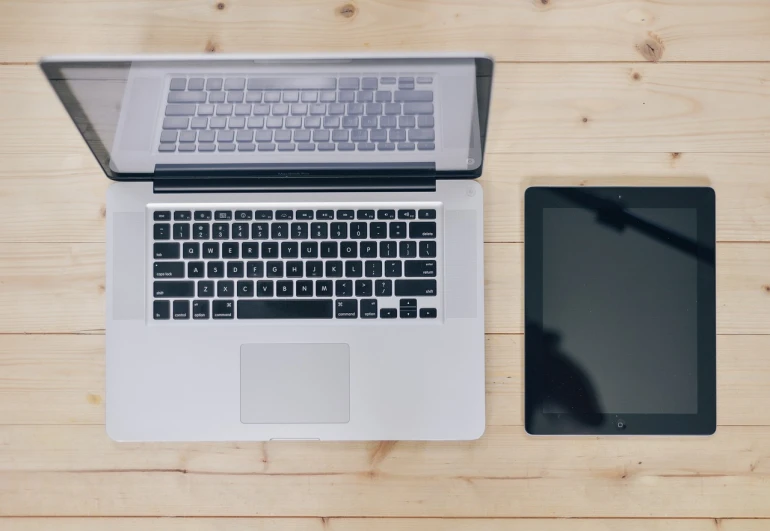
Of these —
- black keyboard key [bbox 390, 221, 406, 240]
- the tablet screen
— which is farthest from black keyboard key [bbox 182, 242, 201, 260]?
the tablet screen

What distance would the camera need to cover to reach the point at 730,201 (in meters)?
0.71

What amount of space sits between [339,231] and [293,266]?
7 cm

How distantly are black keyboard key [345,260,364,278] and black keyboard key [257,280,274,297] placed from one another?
0.31ft

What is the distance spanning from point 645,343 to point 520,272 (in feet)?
0.57

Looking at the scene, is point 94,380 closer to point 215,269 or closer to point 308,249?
point 215,269

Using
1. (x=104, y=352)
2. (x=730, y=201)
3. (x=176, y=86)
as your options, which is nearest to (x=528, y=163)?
(x=730, y=201)

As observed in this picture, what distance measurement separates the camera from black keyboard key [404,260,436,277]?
2.18 ft

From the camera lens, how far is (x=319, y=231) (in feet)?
2.20

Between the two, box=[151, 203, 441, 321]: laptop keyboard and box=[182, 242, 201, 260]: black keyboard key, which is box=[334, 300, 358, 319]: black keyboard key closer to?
box=[151, 203, 441, 321]: laptop keyboard

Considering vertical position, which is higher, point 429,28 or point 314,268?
point 429,28

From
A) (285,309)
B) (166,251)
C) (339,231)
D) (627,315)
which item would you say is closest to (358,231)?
(339,231)

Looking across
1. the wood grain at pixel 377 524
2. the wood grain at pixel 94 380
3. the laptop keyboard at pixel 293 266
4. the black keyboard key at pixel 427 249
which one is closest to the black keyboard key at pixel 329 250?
the laptop keyboard at pixel 293 266

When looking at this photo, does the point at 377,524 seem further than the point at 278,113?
Yes

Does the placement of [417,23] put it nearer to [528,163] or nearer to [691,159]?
[528,163]
